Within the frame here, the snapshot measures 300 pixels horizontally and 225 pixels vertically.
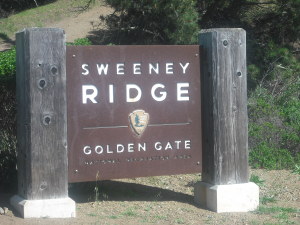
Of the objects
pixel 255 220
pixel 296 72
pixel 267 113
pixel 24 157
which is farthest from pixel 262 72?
pixel 24 157

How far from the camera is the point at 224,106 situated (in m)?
6.97

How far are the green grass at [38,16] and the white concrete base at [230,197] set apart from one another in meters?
19.5

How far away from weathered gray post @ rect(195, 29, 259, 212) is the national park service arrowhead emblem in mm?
677

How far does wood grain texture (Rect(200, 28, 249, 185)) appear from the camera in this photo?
22.8 feet

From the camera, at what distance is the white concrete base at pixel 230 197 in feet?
22.7

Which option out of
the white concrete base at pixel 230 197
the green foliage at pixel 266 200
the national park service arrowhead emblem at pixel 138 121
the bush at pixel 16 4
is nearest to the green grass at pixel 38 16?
the bush at pixel 16 4

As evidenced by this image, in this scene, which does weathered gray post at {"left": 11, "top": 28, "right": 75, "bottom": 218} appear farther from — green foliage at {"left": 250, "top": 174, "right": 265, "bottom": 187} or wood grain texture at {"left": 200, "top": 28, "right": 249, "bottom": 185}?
green foliage at {"left": 250, "top": 174, "right": 265, "bottom": 187}

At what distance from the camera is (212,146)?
275 inches

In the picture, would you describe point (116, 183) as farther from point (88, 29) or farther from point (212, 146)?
point (88, 29)

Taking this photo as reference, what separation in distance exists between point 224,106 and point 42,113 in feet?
6.28

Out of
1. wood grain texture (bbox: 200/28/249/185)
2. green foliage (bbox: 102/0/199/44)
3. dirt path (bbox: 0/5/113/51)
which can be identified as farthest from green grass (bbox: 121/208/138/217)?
dirt path (bbox: 0/5/113/51)

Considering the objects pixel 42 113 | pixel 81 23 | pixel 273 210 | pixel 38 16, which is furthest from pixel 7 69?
pixel 38 16

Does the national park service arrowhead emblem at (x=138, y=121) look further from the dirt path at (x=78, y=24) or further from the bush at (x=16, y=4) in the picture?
the bush at (x=16, y=4)

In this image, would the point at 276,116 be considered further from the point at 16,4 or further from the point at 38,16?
the point at 16,4
